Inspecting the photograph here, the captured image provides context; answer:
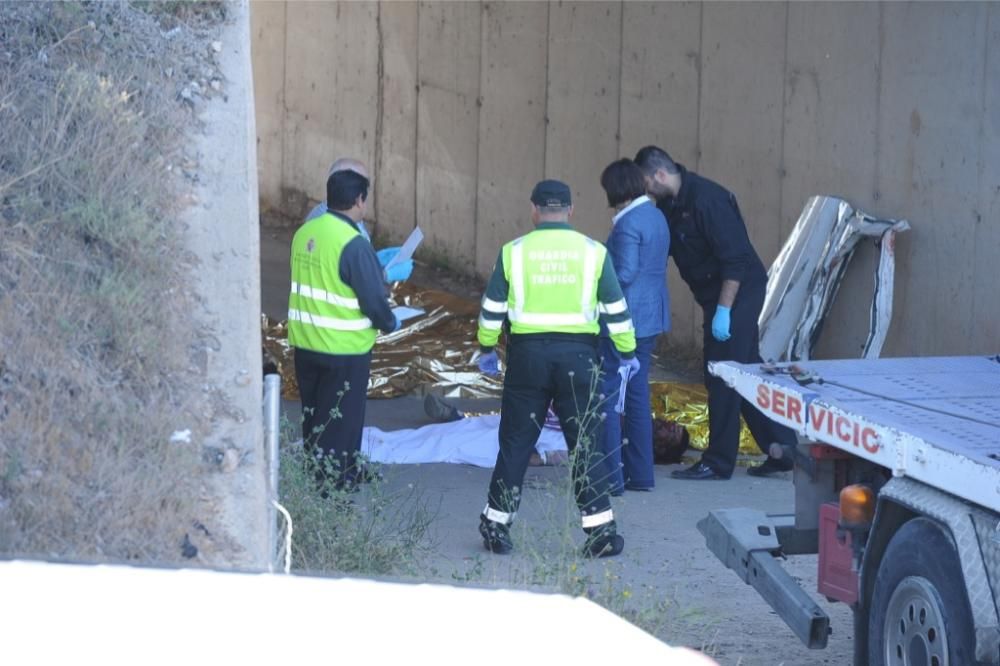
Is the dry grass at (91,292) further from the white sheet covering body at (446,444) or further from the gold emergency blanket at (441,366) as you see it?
the gold emergency blanket at (441,366)

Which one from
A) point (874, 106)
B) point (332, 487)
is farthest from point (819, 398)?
point (874, 106)

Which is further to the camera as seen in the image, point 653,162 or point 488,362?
point 653,162

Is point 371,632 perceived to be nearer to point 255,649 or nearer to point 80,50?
point 255,649

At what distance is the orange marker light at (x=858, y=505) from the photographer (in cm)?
467

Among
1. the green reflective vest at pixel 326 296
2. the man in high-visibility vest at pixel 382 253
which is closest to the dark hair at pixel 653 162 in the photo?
the man in high-visibility vest at pixel 382 253

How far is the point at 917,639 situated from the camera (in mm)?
4270

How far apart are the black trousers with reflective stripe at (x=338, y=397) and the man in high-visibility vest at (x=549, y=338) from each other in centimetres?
92

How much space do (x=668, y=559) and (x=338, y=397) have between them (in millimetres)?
1841

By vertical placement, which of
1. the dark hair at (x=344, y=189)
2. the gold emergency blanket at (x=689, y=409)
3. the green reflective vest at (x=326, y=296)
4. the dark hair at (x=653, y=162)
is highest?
the dark hair at (x=653, y=162)

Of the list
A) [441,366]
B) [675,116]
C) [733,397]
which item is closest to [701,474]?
[733,397]

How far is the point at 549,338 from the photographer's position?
659cm

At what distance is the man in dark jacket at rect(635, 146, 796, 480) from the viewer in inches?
A: 320

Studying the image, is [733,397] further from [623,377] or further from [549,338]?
[549,338]

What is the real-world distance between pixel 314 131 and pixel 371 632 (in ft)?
54.1
